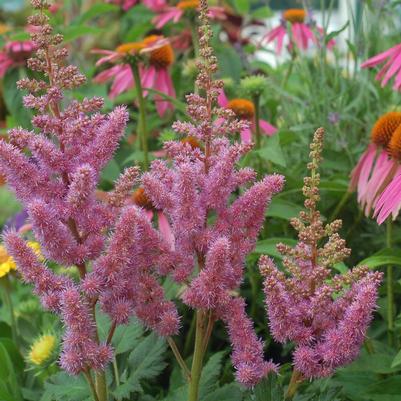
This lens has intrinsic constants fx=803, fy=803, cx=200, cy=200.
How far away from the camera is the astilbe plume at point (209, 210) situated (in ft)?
2.35

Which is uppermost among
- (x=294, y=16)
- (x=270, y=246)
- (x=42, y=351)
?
(x=294, y=16)

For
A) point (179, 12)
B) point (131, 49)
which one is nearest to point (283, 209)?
point (131, 49)

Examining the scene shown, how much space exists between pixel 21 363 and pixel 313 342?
60cm

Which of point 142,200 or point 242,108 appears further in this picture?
point 242,108

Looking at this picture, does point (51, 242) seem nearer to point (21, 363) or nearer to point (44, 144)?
point (44, 144)

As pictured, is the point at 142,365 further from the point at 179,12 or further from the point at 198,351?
the point at 179,12

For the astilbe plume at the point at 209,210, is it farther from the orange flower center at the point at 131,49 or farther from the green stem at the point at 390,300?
the orange flower center at the point at 131,49

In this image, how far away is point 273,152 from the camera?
1.19 meters

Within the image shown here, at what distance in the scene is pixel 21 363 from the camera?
1205 millimetres

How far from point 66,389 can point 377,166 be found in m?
0.55

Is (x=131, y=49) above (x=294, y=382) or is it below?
above

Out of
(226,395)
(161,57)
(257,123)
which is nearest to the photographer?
(226,395)

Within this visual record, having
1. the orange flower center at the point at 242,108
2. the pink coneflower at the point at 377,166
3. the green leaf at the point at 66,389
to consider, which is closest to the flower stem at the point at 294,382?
the green leaf at the point at 66,389

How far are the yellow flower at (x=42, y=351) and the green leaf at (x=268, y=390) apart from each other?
1.31ft
